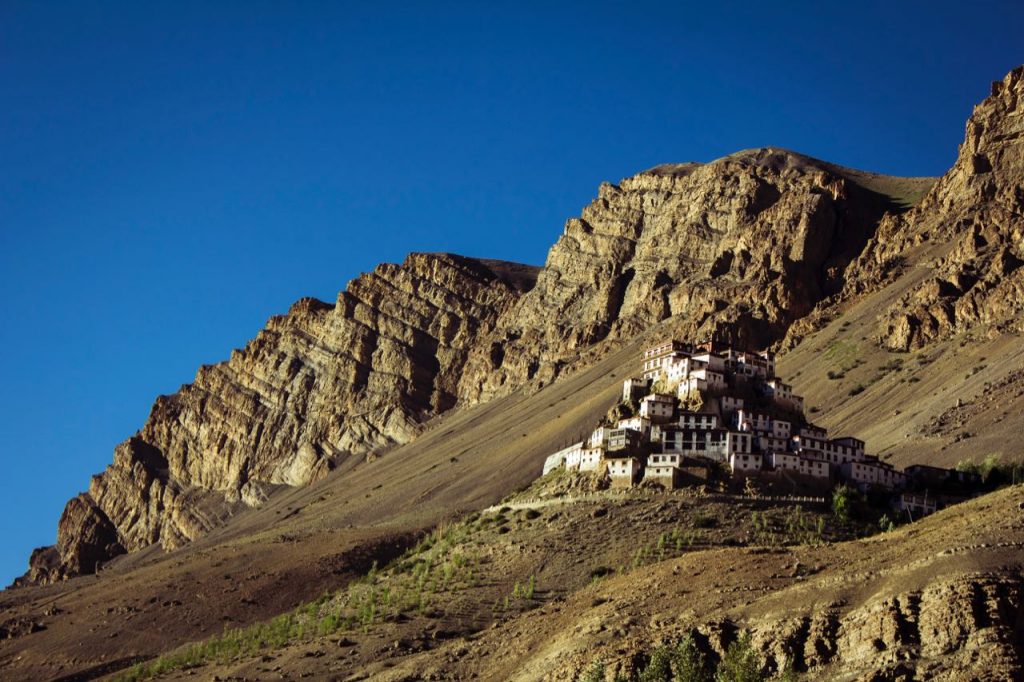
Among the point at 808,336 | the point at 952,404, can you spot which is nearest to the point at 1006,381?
the point at 952,404

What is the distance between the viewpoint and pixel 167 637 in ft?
364

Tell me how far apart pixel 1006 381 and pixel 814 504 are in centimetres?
3998

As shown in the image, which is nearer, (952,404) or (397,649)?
(397,649)

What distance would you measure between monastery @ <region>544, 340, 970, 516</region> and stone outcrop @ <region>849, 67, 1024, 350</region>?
48205 mm

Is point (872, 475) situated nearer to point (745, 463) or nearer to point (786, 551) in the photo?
point (745, 463)

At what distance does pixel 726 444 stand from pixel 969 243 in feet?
281

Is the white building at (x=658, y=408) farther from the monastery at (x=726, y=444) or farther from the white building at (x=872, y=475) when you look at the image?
the white building at (x=872, y=475)

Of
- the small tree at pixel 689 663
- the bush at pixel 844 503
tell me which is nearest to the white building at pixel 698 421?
the bush at pixel 844 503

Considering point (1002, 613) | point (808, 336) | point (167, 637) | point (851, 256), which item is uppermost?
point (851, 256)

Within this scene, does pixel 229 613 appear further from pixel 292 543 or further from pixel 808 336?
pixel 808 336

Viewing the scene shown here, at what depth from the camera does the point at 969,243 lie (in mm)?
166875

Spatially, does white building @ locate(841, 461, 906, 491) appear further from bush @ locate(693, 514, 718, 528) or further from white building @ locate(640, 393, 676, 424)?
bush @ locate(693, 514, 718, 528)

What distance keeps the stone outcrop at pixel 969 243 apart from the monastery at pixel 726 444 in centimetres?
4821

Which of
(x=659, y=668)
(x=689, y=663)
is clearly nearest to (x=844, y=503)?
(x=659, y=668)
